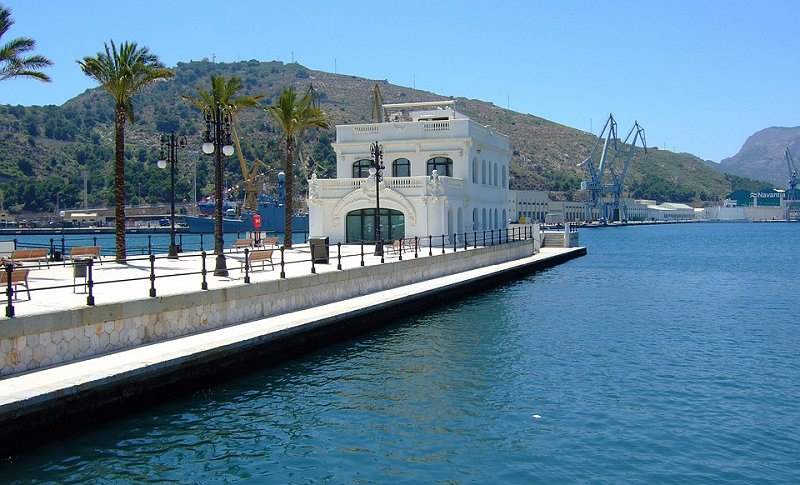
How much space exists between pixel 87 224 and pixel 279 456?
510 feet

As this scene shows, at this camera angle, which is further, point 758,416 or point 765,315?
point 765,315

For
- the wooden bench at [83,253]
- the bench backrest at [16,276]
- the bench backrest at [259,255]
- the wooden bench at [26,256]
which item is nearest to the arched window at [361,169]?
the wooden bench at [83,253]

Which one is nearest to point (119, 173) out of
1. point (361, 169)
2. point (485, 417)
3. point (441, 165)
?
point (361, 169)

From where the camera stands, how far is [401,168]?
4684 cm

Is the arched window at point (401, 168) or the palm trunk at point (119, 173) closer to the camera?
the palm trunk at point (119, 173)

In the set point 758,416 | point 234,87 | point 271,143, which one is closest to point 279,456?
point 758,416

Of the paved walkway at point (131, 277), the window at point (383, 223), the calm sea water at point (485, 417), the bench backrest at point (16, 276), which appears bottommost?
the calm sea water at point (485, 417)

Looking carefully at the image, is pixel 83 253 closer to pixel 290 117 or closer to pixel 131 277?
pixel 131 277

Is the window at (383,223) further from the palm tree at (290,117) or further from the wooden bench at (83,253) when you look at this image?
the wooden bench at (83,253)

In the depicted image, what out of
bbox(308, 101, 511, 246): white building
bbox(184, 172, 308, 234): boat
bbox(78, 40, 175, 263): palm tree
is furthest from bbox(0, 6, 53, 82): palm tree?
bbox(184, 172, 308, 234): boat

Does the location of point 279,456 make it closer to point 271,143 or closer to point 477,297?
point 477,297

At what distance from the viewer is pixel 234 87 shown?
117ft

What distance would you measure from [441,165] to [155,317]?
3219 cm

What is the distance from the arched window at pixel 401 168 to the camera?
153 ft
